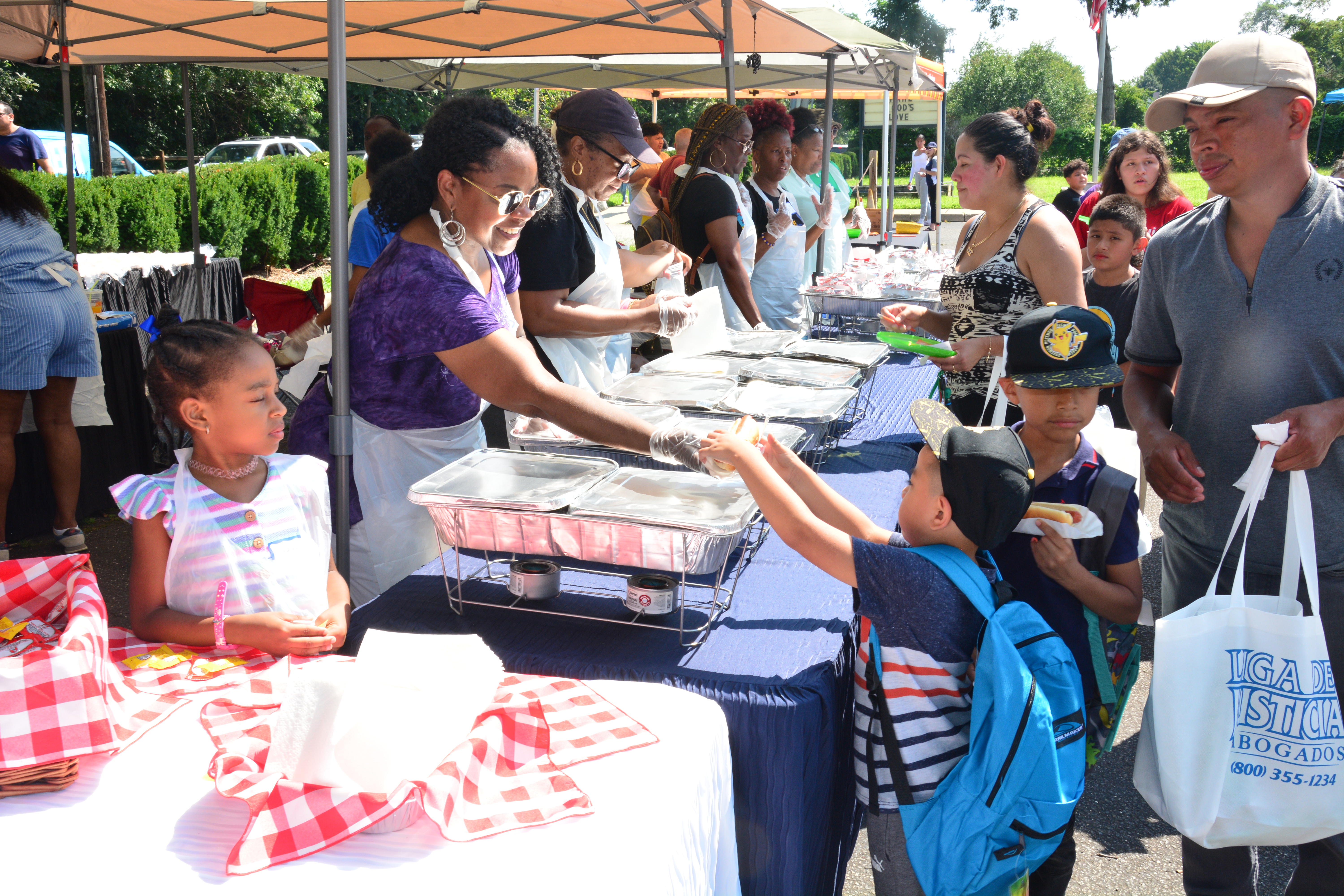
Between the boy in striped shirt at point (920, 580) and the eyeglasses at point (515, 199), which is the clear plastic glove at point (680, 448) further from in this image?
the eyeglasses at point (515, 199)

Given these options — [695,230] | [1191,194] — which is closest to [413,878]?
[695,230]

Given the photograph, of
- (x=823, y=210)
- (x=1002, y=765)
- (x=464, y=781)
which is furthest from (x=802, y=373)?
(x=823, y=210)

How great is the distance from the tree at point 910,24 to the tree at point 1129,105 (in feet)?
32.8

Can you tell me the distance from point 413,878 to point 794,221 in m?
3.95

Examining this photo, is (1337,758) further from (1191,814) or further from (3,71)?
(3,71)

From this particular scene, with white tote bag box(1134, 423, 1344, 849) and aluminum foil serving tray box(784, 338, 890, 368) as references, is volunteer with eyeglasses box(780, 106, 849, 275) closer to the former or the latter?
aluminum foil serving tray box(784, 338, 890, 368)

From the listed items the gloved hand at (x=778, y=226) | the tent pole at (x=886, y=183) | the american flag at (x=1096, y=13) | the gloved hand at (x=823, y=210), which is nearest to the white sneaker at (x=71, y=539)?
the gloved hand at (x=778, y=226)

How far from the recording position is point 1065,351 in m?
1.58

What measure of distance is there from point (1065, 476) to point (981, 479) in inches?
18.5

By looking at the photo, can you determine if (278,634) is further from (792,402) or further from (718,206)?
(718,206)

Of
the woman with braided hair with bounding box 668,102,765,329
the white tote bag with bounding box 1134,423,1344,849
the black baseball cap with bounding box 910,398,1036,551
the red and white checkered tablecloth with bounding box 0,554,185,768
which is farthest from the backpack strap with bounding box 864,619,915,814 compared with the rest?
the woman with braided hair with bounding box 668,102,765,329

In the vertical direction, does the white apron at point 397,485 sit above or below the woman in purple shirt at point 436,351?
below

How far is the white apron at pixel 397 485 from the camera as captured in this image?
186 cm

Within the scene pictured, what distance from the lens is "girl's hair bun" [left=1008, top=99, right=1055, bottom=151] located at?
6090 mm
